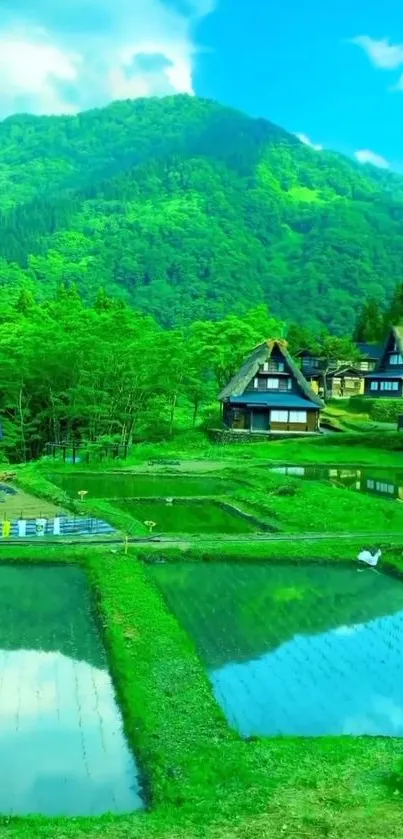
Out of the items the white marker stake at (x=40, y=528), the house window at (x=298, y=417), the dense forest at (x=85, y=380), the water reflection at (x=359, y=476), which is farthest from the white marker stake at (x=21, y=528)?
the house window at (x=298, y=417)

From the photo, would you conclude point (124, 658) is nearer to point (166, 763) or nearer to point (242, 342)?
point (166, 763)

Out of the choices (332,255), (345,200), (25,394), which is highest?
(345,200)

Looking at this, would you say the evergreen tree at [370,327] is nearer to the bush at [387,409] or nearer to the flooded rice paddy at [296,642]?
the bush at [387,409]

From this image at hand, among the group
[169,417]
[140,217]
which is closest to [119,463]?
[169,417]

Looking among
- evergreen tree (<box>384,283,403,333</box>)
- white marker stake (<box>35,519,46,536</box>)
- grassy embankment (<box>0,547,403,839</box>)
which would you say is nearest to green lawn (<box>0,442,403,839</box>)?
grassy embankment (<box>0,547,403,839</box>)

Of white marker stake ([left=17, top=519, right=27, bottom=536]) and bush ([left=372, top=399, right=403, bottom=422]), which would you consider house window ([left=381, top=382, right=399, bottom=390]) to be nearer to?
bush ([left=372, top=399, right=403, bottom=422])
